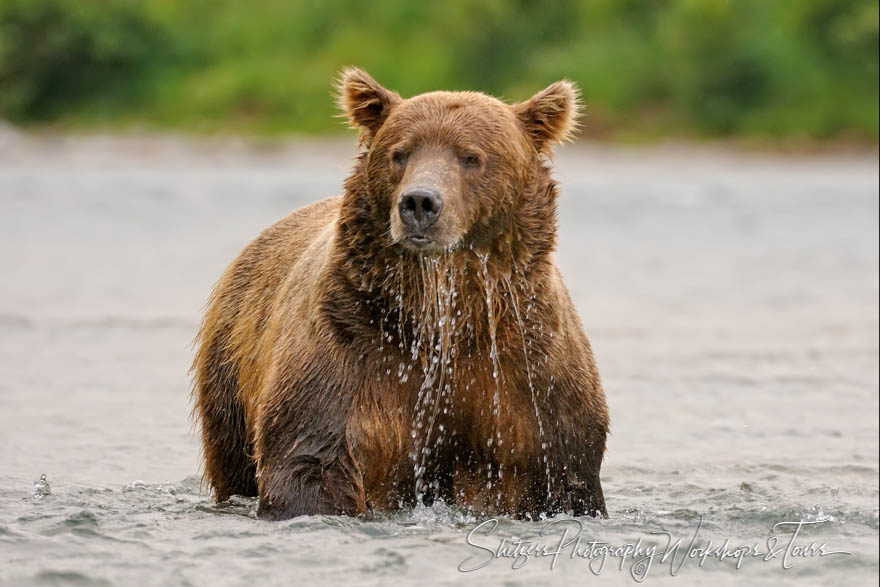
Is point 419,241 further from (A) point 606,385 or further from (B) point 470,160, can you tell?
(A) point 606,385

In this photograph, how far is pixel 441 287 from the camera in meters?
6.30

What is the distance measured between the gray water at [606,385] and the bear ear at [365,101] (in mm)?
320

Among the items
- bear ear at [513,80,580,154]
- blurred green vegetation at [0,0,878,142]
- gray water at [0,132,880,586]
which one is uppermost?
blurred green vegetation at [0,0,878,142]

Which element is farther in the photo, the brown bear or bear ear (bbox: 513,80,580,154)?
bear ear (bbox: 513,80,580,154)

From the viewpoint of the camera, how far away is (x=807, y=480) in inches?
324

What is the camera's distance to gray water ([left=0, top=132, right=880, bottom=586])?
6273 millimetres

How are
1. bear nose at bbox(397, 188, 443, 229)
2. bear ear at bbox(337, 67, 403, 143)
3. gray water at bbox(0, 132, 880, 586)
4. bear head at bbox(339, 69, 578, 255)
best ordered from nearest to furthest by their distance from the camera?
1. bear nose at bbox(397, 188, 443, 229)
2. bear head at bbox(339, 69, 578, 255)
3. gray water at bbox(0, 132, 880, 586)
4. bear ear at bbox(337, 67, 403, 143)

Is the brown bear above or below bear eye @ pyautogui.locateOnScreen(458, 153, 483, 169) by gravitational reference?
below

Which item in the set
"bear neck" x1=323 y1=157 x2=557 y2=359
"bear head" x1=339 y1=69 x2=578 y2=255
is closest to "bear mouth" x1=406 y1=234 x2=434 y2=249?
"bear head" x1=339 y1=69 x2=578 y2=255

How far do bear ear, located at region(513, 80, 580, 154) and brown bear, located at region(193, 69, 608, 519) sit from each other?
0.17 feet

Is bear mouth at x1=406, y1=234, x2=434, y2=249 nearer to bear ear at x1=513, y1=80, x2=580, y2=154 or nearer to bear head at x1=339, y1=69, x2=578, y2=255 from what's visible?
bear head at x1=339, y1=69, x2=578, y2=255

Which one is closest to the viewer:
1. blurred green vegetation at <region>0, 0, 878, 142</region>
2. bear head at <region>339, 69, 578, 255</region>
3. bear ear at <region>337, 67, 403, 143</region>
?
bear head at <region>339, 69, 578, 255</region>

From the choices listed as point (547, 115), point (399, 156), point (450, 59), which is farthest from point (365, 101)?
point (450, 59)

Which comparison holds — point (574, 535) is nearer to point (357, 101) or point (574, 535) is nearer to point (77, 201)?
point (357, 101)
